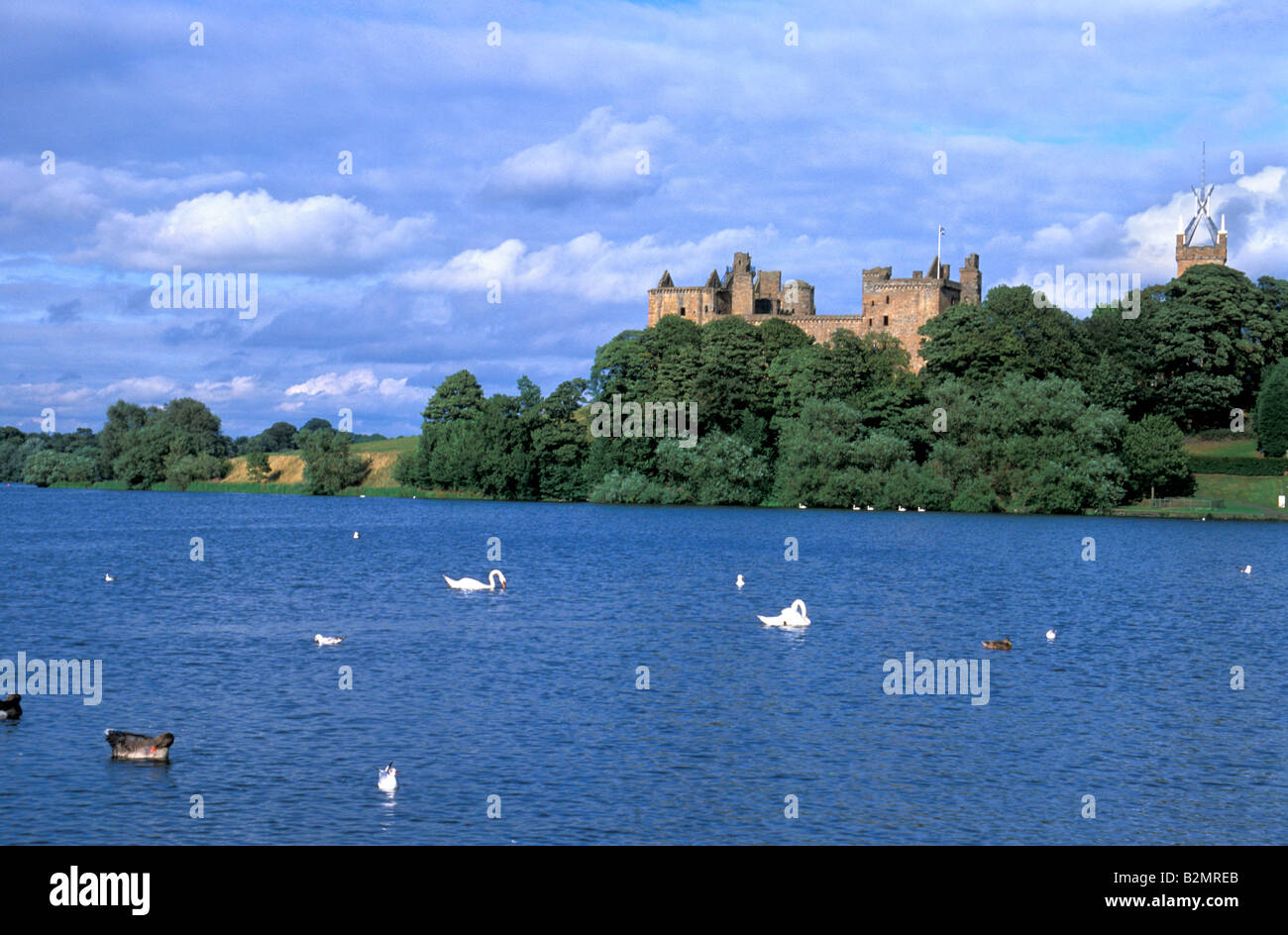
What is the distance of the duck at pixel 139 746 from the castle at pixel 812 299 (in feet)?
448

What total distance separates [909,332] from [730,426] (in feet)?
175

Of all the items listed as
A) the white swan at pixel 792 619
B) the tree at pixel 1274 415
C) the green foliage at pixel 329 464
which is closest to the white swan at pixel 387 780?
the white swan at pixel 792 619

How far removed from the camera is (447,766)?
61.0ft

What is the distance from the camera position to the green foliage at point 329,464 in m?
138

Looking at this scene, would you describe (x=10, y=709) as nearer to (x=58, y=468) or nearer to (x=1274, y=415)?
(x=1274, y=415)

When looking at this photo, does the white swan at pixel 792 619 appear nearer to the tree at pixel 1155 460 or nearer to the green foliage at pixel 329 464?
the tree at pixel 1155 460

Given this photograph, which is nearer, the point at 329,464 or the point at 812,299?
the point at 329,464

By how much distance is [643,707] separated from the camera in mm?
23422

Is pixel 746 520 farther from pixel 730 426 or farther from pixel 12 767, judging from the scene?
pixel 12 767

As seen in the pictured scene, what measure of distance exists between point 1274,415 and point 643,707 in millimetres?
102309

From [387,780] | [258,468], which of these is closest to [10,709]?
[387,780]

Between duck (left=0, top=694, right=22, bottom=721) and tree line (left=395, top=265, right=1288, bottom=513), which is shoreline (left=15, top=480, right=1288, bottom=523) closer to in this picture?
tree line (left=395, top=265, right=1288, bottom=513)

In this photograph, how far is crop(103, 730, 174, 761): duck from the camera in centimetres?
1852
